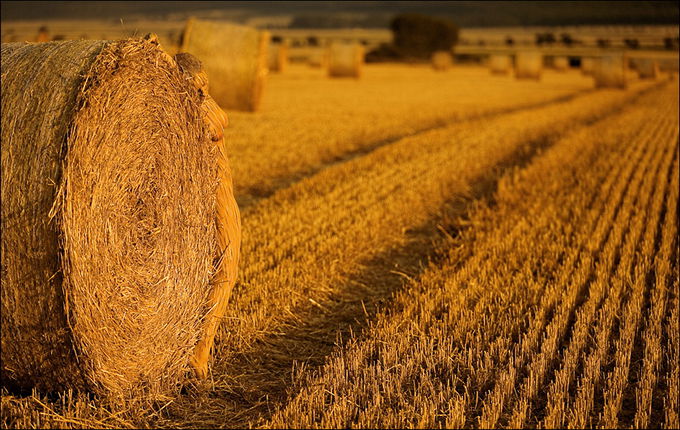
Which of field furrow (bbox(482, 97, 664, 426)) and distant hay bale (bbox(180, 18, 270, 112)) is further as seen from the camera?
distant hay bale (bbox(180, 18, 270, 112))

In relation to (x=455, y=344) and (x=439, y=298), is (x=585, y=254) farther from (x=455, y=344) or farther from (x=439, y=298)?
(x=455, y=344)

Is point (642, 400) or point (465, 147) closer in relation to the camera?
point (642, 400)

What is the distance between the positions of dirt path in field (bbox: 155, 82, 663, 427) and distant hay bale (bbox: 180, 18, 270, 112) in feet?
23.6

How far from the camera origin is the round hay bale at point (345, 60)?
105 feet

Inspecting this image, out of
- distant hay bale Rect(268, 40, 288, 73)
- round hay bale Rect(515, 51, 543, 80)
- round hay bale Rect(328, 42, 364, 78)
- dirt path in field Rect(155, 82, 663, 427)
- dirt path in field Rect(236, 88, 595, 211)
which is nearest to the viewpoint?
dirt path in field Rect(155, 82, 663, 427)

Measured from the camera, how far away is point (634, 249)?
6641mm

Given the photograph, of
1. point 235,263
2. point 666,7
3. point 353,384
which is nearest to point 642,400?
point 353,384

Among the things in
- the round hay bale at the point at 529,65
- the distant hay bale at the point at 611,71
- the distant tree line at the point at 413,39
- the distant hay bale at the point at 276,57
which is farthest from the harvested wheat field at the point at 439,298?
the distant tree line at the point at 413,39

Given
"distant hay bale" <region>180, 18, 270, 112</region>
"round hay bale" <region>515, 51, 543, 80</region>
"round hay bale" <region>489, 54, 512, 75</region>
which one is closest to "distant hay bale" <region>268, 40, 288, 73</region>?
"round hay bale" <region>515, 51, 543, 80</region>

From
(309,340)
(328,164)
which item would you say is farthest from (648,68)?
(309,340)

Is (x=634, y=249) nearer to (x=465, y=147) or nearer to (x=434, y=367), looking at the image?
(x=434, y=367)

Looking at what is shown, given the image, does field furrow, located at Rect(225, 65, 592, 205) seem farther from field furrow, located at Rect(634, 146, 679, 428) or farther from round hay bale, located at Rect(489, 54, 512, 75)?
round hay bale, located at Rect(489, 54, 512, 75)

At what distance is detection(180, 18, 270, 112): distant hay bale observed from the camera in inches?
551

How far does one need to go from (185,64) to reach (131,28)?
426 millimetres
